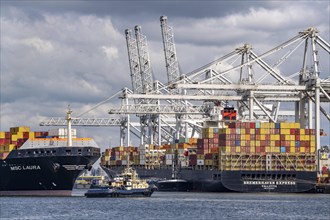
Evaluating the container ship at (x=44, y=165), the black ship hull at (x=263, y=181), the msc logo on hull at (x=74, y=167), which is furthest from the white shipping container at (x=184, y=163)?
the msc logo on hull at (x=74, y=167)

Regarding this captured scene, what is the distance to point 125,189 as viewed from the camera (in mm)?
99750

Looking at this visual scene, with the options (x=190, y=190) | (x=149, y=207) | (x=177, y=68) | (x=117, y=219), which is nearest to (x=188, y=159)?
(x=190, y=190)

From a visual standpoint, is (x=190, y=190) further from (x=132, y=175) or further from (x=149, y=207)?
(x=149, y=207)

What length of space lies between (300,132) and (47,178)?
33186 mm

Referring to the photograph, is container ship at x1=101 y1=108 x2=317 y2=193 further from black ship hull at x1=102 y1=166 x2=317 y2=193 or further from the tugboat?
the tugboat

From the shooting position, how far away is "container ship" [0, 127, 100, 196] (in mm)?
95688

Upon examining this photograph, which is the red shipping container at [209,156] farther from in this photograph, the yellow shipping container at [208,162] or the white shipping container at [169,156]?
the white shipping container at [169,156]

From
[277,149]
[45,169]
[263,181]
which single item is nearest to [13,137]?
[45,169]

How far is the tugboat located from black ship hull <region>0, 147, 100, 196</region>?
13.0ft

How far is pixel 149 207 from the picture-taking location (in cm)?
8406

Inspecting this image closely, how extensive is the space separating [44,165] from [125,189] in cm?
865

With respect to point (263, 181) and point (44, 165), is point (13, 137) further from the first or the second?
point (263, 181)

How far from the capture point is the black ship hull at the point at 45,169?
95.6 meters

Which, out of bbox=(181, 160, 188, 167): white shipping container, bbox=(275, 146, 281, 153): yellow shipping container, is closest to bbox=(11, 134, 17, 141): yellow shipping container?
bbox=(275, 146, 281, 153): yellow shipping container
